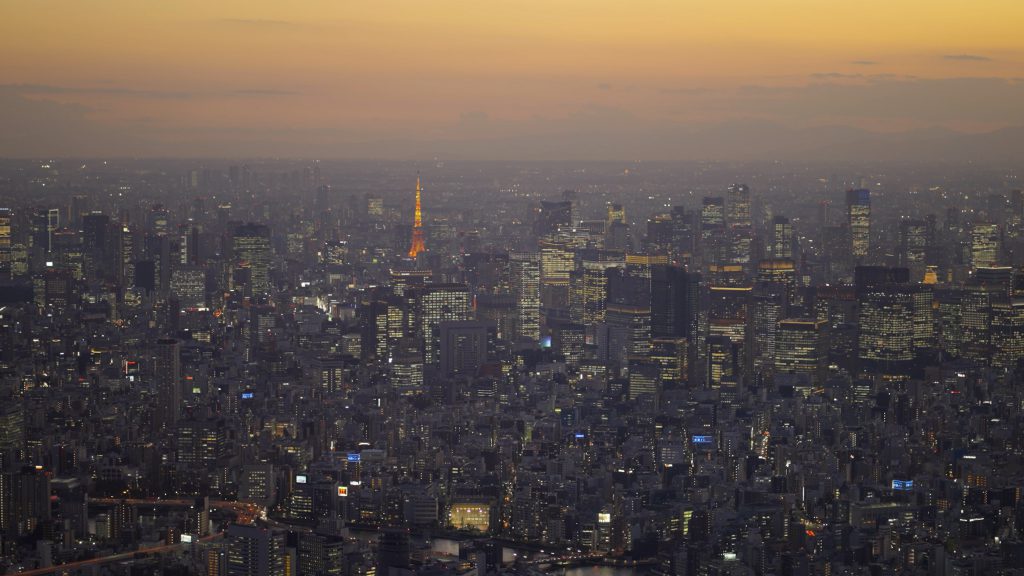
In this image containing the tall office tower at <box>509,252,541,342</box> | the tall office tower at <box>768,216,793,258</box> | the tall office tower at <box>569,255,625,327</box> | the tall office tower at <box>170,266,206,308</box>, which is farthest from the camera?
the tall office tower at <box>768,216,793,258</box>

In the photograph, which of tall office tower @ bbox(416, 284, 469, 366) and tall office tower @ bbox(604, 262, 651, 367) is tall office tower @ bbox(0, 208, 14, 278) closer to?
tall office tower @ bbox(416, 284, 469, 366)

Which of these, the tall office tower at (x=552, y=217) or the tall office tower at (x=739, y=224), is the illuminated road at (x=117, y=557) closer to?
the tall office tower at (x=739, y=224)

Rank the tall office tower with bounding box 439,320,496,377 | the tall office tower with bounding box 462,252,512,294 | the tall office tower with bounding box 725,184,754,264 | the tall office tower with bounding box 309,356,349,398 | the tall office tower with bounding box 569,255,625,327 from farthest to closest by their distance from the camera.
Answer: the tall office tower with bounding box 462,252,512,294 → the tall office tower with bounding box 725,184,754,264 → the tall office tower with bounding box 569,255,625,327 → the tall office tower with bounding box 439,320,496,377 → the tall office tower with bounding box 309,356,349,398

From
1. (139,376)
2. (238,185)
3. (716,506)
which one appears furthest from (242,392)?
(716,506)

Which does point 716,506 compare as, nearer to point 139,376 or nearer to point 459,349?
point 139,376

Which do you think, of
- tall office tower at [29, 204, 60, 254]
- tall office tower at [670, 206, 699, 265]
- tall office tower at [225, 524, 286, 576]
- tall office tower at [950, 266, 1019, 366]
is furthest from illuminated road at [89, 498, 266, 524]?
tall office tower at [670, 206, 699, 265]

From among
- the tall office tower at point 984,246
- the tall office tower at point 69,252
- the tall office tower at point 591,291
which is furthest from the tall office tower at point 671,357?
the tall office tower at point 69,252
